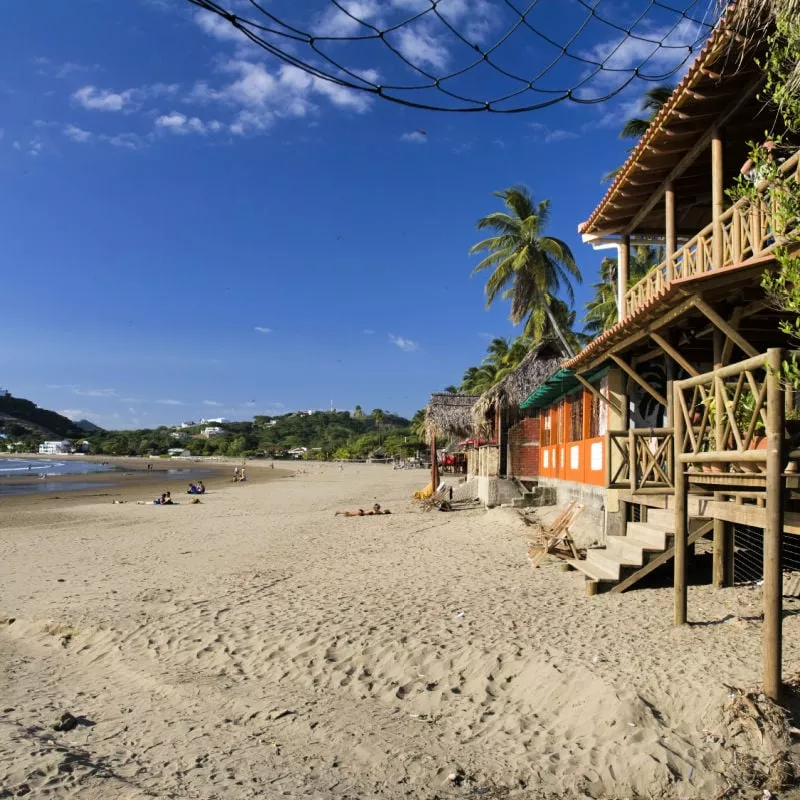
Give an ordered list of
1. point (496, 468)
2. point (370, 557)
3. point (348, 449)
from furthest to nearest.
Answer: point (348, 449), point (496, 468), point (370, 557)

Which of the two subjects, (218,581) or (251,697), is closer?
(251,697)

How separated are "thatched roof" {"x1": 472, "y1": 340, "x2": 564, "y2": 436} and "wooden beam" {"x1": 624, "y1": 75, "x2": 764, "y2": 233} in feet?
23.5

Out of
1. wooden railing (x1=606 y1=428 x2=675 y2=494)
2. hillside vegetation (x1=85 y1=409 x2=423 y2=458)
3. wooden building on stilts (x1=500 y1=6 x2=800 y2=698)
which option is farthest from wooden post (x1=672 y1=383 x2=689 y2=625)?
hillside vegetation (x1=85 y1=409 x2=423 y2=458)

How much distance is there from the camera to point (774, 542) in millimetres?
4492

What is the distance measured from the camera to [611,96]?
705 centimetres

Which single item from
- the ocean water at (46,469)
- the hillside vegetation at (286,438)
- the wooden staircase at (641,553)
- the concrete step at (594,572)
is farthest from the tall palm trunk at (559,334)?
the hillside vegetation at (286,438)

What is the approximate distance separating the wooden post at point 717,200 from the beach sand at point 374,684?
3.50 metres

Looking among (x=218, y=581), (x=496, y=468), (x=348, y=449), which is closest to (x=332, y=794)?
(x=218, y=581)

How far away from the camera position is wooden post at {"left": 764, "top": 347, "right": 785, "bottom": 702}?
14.5ft

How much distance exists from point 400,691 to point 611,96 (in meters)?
6.20

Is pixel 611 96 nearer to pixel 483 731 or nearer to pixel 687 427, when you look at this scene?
pixel 687 427

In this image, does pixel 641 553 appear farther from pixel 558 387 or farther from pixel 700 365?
pixel 558 387

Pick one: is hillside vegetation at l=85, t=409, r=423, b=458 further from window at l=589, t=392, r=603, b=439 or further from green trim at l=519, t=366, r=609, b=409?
window at l=589, t=392, r=603, b=439

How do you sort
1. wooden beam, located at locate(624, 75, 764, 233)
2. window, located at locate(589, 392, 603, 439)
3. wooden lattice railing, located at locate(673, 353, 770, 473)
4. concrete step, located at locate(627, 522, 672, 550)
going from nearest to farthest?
wooden lattice railing, located at locate(673, 353, 770, 473) → wooden beam, located at locate(624, 75, 764, 233) → concrete step, located at locate(627, 522, 672, 550) → window, located at locate(589, 392, 603, 439)
